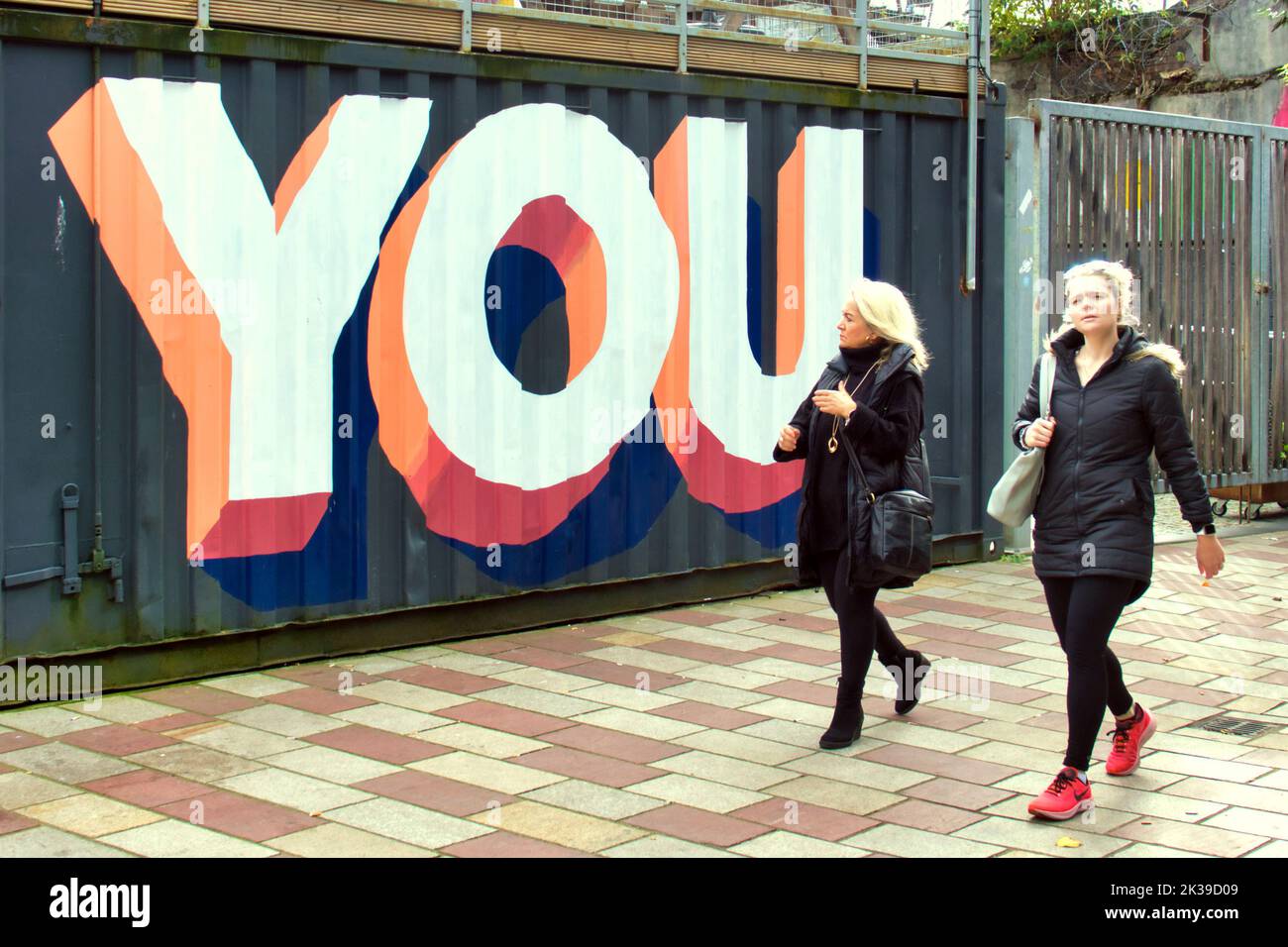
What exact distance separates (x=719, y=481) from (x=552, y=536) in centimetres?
125

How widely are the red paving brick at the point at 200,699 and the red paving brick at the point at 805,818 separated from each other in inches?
103

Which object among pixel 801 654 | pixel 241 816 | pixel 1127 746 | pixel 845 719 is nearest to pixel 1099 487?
pixel 1127 746

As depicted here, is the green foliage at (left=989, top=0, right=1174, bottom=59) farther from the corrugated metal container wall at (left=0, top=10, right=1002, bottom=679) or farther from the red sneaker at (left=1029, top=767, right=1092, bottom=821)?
the red sneaker at (left=1029, top=767, right=1092, bottom=821)

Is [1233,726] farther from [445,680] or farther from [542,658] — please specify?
[445,680]

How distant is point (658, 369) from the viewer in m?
9.07

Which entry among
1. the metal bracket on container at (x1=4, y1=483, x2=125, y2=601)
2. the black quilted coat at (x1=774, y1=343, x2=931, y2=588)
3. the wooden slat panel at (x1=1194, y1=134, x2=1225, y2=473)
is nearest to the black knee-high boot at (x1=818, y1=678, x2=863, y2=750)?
the black quilted coat at (x1=774, y1=343, x2=931, y2=588)

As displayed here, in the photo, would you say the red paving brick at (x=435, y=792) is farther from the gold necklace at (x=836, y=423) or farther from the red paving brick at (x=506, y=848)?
the gold necklace at (x=836, y=423)

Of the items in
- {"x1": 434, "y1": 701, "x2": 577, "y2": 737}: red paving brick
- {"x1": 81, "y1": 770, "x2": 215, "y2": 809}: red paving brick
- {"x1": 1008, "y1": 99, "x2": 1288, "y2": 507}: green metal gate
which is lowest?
{"x1": 81, "y1": 770, "x2": 215, "y2": 809}: red paving brick

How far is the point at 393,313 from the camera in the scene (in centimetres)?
796

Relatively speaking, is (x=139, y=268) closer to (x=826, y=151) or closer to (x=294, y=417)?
(x=294, y=417)

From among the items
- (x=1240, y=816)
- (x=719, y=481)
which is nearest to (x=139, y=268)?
(x=719, y=481)

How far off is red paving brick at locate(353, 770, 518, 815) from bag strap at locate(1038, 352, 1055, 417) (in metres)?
2.43

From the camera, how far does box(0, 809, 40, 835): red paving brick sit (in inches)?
208

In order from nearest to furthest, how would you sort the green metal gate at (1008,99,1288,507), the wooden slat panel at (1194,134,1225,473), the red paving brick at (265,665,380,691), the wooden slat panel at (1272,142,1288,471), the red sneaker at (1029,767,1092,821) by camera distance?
1. the red sneaker at (1029,767,1092,821)
2. the red paving brick at (265,665,380,691)
3. the green metal gate at (1008,99,1288,507)
4. the wooden slat panel at (1194,134,1225,473)
5. the wooden slat panel at (1272,142,1288,471)
